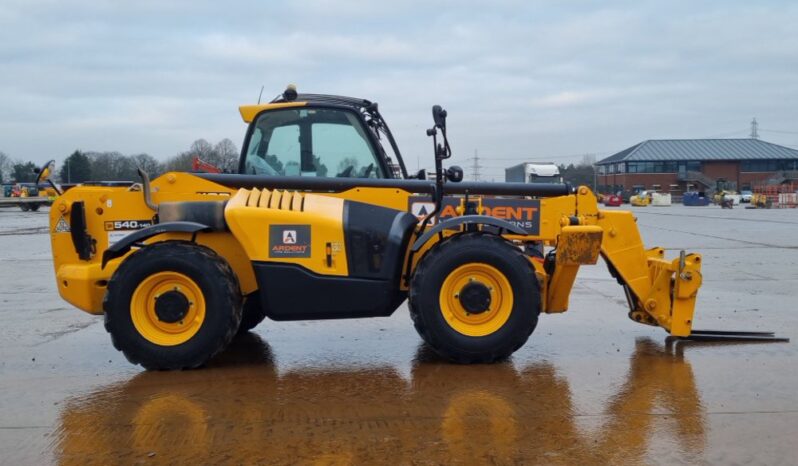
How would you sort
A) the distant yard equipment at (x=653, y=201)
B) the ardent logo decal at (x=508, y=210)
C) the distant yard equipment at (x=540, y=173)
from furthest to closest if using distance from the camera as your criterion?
Answer: the distant yard equipment at (x=653, y=201) < the distant yard equipment at (x=540, y=173) < the ardent logo decal at (x=508, y=210)

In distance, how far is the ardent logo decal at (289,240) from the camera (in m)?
5.36

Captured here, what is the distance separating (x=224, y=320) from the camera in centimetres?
530

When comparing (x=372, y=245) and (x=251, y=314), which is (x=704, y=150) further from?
(x=372, y=245)

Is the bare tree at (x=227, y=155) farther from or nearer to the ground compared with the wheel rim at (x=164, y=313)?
farther from the ground

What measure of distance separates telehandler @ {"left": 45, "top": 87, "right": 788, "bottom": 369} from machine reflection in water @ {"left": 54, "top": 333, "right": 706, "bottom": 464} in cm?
37

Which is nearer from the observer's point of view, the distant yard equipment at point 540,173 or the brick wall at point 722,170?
the distant yard equipment at point 540,173

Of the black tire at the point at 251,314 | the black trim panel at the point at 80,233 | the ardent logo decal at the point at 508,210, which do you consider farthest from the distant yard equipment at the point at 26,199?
the ardent logo decal at the point at 508,210

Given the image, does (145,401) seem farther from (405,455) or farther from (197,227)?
(405,455)

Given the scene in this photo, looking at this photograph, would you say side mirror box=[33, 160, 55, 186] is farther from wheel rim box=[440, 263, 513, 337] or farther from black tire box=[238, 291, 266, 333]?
wheel rim box=[440, 263, 513, 337]

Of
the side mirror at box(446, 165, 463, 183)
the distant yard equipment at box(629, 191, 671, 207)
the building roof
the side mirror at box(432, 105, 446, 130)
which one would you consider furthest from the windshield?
the building roof

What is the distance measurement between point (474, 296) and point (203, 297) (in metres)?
2.04

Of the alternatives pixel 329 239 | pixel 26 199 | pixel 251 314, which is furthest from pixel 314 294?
pixel 26 199

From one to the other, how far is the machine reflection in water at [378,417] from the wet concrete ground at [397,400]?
0.04ft

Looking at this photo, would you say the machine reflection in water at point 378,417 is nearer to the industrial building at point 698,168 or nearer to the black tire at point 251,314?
the black tire at point 251,314
